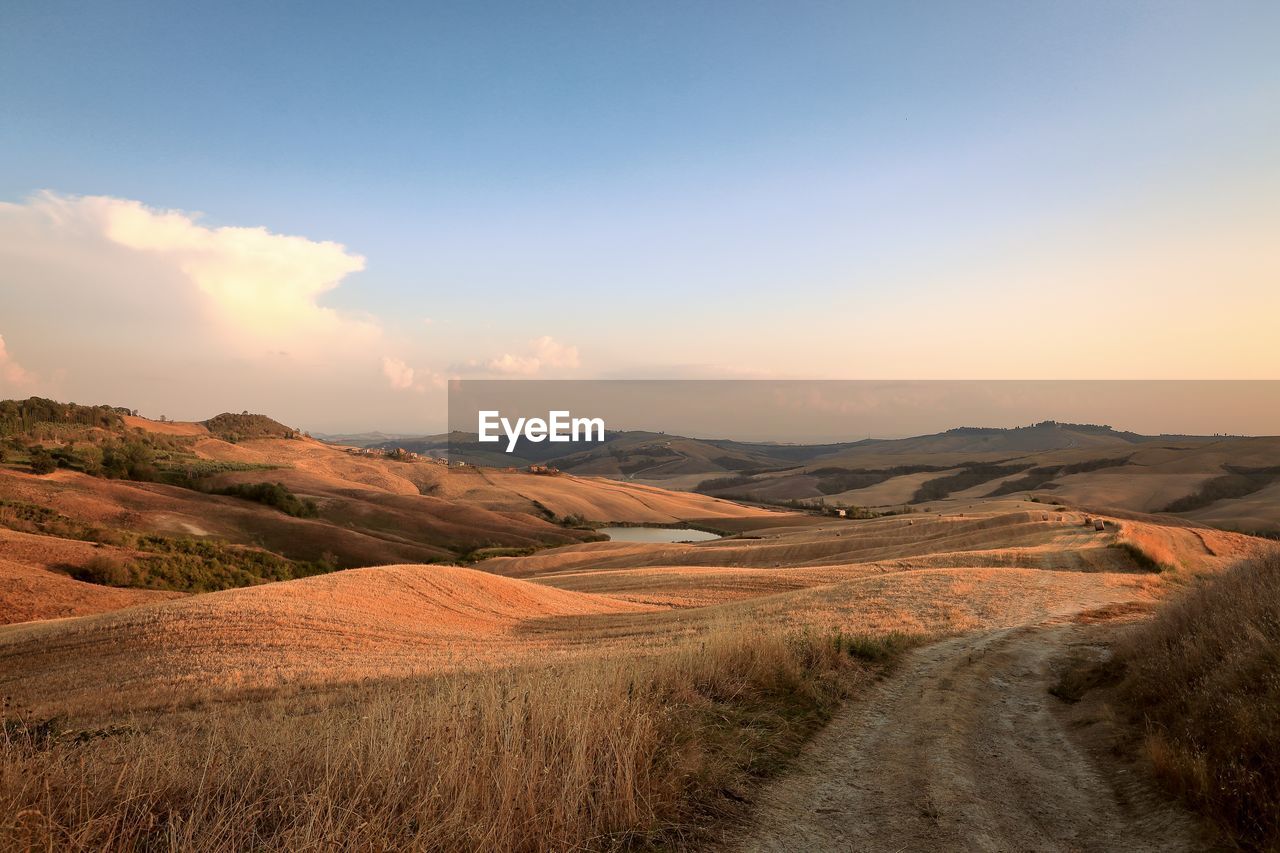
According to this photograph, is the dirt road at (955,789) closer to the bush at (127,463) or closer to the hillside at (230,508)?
the hillside at (230,508)

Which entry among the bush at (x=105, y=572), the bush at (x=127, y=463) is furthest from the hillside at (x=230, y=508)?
the bush at (x=127, y=463)

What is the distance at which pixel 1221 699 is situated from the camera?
24.4 feet

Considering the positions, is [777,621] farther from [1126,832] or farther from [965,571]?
[965,571]

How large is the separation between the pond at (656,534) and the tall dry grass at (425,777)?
85.3 metres

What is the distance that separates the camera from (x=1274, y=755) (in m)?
6.12

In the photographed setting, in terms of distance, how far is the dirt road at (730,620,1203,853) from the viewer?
6090 millimetres

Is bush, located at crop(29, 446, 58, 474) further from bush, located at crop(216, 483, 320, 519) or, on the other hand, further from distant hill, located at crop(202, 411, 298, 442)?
distant hill, located at crop(202, 411, 298, 442)

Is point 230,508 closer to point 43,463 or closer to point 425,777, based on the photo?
point 43,463

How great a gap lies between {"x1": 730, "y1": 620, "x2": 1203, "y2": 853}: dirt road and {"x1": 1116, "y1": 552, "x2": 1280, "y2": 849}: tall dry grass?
1.31 ft

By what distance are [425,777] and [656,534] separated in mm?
96162

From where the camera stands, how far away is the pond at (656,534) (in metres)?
94.8

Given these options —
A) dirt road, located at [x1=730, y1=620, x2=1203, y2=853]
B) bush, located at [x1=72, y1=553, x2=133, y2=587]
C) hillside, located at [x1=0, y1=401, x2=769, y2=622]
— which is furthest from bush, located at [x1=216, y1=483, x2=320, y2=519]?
dirt road, located at [x1=730, y1=620, x2=1203, y2=853]

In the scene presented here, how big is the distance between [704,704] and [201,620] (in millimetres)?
16333

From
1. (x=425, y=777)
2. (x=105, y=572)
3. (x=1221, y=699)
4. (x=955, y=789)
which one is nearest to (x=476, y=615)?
(x=955, y=789)
